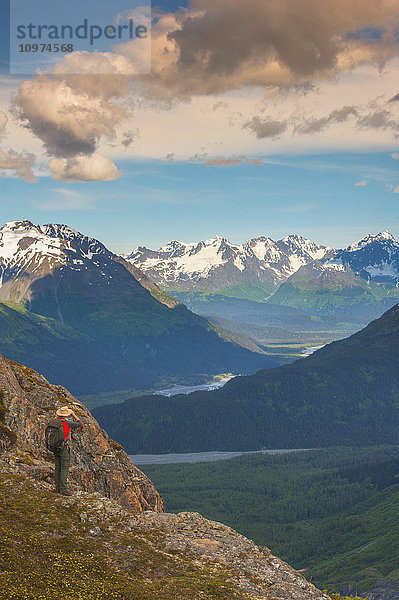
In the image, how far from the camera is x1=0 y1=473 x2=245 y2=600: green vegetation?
91.4ft

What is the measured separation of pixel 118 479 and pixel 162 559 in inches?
1140

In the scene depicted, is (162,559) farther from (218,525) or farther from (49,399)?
(49,399)

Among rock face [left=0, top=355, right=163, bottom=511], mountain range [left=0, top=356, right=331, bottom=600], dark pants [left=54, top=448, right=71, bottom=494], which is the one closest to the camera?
mountain range [left=0, top=356, right=331, bottom=600]

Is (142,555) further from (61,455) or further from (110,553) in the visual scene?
(61,455)

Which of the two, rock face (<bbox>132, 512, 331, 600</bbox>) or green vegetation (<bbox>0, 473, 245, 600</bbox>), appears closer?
green vegetation (<bbox>0, 473, 245, 600</bbox>)

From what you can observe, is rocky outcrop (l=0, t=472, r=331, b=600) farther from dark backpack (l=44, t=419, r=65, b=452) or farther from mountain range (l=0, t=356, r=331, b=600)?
dark backpack (l=44, t=419, r=65, b=452)

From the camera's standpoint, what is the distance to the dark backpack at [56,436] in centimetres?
3931

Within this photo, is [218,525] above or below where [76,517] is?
below

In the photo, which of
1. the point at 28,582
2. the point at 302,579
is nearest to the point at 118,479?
the point at 302,579

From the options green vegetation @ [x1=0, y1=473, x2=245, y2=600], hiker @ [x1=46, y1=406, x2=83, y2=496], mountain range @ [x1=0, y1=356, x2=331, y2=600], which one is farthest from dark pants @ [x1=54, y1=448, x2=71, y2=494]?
green vegetation @ [x1=0, y1=473, x2=245, y2=600]

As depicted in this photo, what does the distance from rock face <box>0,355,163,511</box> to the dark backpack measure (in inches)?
267

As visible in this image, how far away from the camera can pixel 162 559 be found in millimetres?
33938

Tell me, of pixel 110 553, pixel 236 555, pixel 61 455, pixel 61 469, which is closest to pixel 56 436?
pixel 61 455

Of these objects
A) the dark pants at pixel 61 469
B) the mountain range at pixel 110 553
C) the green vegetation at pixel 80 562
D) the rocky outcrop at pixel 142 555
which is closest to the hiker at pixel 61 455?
the dark pants at pixel 61 469
